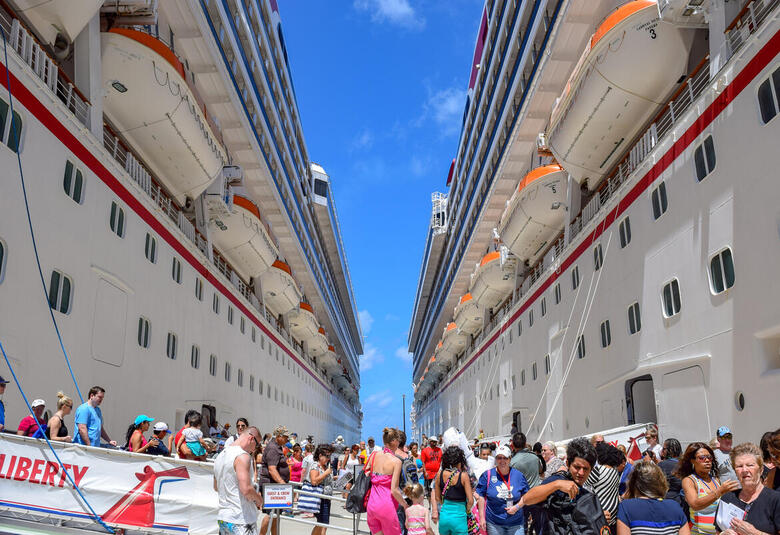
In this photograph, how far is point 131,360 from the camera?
45.9 feet

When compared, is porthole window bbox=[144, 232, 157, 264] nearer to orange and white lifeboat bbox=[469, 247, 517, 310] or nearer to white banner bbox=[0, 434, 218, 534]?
white banner bbox=[0, 434, 218, 534]

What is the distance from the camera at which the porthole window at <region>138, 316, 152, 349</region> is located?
14.7 meters

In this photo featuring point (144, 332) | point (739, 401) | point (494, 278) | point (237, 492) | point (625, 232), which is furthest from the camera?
point (494, 278)

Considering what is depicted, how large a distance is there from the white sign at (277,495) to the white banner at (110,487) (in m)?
0.74

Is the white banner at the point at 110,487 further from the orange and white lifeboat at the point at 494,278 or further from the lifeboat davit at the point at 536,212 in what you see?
the orange and white lifeboat at the point at 494,278

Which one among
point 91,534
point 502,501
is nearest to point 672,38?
point 502,501

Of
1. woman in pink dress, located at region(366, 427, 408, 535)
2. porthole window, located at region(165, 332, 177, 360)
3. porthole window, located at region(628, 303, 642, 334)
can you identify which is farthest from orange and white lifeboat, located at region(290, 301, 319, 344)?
woman in pink dress, located at region(366, 427, 408, 535)

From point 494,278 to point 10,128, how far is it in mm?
24442

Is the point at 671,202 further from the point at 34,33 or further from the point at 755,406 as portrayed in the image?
the point at 34,33

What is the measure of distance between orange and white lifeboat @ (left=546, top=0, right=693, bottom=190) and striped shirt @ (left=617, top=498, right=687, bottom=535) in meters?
11.9

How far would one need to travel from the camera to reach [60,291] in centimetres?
1092

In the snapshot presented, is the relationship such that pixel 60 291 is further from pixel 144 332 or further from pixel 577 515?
pixel 577 515

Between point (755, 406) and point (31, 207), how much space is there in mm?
11420

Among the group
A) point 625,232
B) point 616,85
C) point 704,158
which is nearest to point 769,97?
point 704,158
